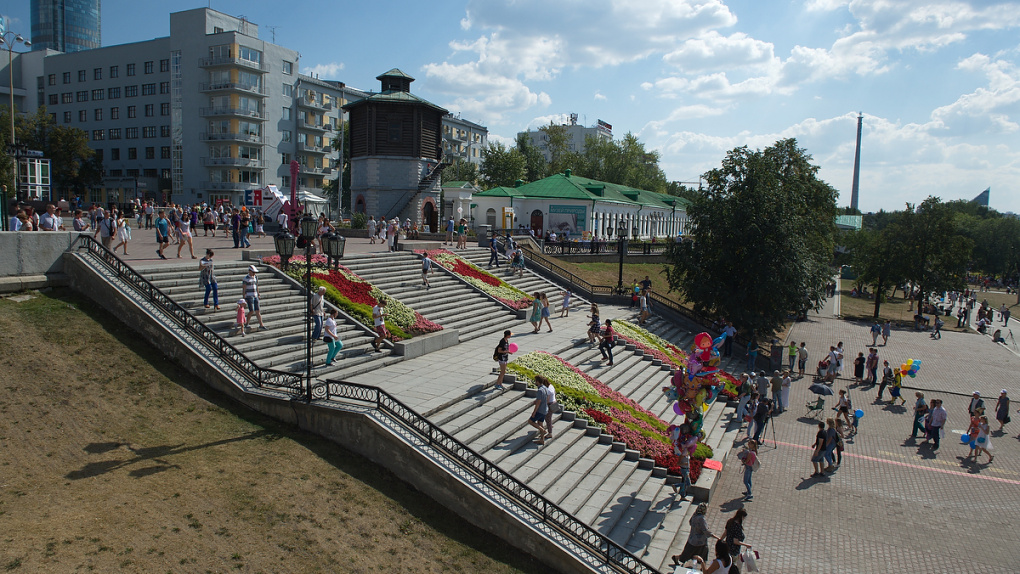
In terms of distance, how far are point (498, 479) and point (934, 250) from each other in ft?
145

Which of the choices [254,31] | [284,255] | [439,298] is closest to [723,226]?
[439,298]

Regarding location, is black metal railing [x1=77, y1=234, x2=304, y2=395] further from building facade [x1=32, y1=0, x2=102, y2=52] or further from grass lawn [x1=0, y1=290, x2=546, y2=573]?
building facade [x1=32, y1=0, x2=102, y2=52]

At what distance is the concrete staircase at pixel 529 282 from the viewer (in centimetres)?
2819

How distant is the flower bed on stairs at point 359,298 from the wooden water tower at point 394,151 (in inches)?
859

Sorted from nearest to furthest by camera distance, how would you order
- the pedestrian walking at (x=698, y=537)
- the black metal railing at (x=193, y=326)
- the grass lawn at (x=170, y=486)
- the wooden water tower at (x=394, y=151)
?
the grass lawn at (x=170, y=486) < the pedestrian walking at (x=698, y=537) < the black metal railing at (x=193, y=326) < the wooden water tower at (x=394, y=151)

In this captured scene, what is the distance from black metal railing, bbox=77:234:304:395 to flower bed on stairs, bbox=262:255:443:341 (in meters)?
4.65

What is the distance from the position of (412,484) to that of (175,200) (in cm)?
6214

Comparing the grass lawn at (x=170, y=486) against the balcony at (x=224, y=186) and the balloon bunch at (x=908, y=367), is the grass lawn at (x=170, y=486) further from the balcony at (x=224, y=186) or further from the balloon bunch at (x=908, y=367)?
the balcony at (x=224, y=186)

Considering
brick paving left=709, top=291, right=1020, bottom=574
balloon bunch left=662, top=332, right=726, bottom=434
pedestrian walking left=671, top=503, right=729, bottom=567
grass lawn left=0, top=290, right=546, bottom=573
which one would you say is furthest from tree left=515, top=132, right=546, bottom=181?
pedestrian walking left=671, top=503, right=729, bottom=567

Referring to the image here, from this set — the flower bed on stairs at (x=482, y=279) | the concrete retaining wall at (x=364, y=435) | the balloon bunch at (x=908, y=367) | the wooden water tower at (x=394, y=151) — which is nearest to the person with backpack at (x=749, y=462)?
the concrete retaining wall at (x=364, y=435)

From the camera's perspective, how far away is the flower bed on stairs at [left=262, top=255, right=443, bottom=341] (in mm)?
17812

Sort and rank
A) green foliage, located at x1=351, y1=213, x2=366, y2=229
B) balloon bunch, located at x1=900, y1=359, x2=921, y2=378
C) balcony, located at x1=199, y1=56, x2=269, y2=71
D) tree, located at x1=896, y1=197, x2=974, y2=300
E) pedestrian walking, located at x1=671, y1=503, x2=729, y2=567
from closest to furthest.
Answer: pedestrian walking, located at x1=671, y1=503, x2=729, y2=567 → balloon bunch, located at x1=900, y1=359, x2=921, y2=378 → green foliage, located at x1=351, y1=213, x2=366, y2=229 → tree, located at x1=896, y1=197, x2=974, y2=300 → balcony, located at x1=199, y1=56, x2=269, y2=71

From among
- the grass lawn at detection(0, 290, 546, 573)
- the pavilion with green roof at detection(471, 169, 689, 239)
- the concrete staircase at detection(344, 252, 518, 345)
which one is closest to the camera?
the grass lawn at detection(0, 290, 546, 573)

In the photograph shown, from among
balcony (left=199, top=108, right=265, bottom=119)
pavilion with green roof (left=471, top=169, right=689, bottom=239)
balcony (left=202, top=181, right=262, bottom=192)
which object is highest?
balcony (left=199, top=108, right=265, bottom=119)
